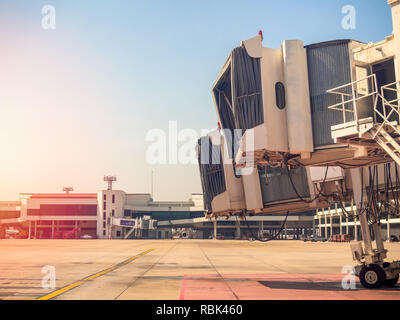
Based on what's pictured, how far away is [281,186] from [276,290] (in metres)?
8.83

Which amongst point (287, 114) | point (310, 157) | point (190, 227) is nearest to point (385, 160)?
point (310, 157)

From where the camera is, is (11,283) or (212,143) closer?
(11,283)

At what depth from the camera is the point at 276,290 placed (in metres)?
17.9

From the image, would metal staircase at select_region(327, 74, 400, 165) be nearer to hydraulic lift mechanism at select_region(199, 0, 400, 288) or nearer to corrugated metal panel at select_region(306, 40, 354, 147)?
hydraulic lift mechanism at select_region(199, 0, 400, 288)

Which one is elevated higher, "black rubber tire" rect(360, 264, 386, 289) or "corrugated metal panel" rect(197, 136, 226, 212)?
"corrugated metal panel" rect(197, 136, 226, 212)

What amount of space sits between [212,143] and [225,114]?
6119 mm

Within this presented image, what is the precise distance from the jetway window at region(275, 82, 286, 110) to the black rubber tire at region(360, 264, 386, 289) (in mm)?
8338

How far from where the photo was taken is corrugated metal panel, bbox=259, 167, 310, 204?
25.4 metres

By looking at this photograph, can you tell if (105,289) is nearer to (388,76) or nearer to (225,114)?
(225,114)

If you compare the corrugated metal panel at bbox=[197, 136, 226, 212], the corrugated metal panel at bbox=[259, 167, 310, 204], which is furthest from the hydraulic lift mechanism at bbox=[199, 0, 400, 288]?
the corrugated metal panel at bbox=[197, 136, 226, 212]

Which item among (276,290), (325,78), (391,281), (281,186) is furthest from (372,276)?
(325,78)

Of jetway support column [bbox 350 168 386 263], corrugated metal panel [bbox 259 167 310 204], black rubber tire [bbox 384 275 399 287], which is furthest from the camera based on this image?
corrugated metal panel [bbox 259 167 310 204]
